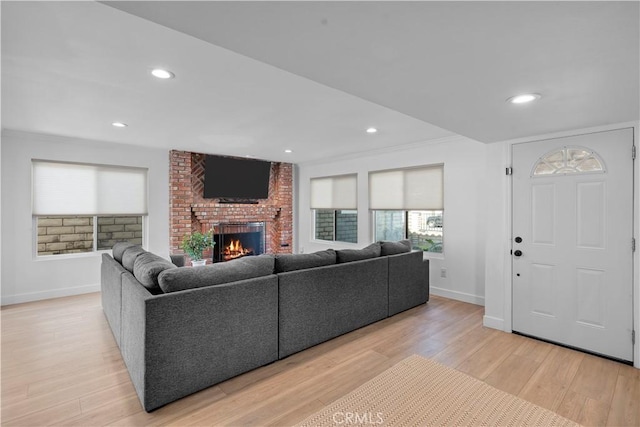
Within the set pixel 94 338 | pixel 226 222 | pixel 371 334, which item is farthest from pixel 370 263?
pixel 226 222

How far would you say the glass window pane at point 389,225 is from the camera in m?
5.41

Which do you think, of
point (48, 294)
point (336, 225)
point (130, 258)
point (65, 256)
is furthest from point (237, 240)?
point (130, 258)

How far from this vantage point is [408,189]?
518cm

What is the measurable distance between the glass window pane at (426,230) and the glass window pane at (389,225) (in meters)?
0.16

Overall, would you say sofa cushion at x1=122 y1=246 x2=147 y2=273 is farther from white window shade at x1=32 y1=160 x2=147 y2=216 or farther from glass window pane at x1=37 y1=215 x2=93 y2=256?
glass window pane at x1=37 y1=215 x2=93 y2=256

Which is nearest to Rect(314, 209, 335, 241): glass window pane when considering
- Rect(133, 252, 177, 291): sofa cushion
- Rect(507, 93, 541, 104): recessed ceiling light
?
Rect(133, 252, 177, 291): sofa cushion

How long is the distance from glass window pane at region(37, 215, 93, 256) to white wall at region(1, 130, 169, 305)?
0.58 feet

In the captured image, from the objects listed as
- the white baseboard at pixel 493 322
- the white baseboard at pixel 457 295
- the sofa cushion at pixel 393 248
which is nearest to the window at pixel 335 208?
the white baseboard at pixel 457 295

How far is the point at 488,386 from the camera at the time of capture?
2.29 metres

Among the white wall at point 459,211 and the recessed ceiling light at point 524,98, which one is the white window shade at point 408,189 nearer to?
the white wall at point 459,211

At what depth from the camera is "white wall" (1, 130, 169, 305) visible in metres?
4.27

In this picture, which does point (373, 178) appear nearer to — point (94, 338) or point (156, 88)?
point (156, 88)

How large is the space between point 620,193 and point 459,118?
5.18ft

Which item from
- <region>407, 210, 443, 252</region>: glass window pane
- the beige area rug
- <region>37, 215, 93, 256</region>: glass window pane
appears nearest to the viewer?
the beige area rug
